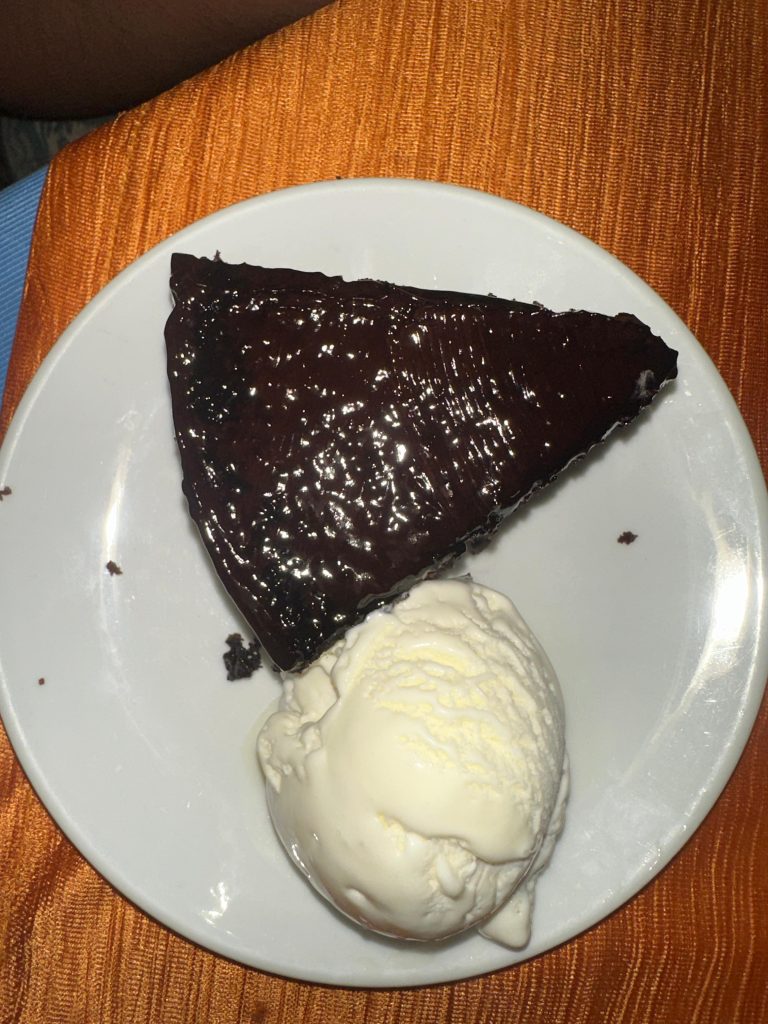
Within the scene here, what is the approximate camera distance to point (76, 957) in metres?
1.59

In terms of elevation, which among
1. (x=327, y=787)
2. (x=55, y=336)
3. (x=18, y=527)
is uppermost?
(x=55, y=336)

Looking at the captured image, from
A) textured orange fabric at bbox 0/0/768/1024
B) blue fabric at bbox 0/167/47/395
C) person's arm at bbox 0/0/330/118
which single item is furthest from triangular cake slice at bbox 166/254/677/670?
person's arm at bbox 0/0/330/118

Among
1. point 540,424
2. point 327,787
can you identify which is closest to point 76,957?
point 327,787

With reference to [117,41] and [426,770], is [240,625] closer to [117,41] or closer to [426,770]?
[426,770]

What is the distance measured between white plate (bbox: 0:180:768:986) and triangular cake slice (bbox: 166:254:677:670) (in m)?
0.12

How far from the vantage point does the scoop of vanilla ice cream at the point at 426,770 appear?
135 cm

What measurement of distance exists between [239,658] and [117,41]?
4.23ft

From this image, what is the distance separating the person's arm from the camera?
1.82 metres

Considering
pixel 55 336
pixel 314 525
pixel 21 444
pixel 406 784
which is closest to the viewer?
pixel 406 784

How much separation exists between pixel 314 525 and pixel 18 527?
509 millimetres

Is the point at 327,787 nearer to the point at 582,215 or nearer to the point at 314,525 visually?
the point at 314,525

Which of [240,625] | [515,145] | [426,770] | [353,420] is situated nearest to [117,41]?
[515,145]

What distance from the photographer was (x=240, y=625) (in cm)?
160

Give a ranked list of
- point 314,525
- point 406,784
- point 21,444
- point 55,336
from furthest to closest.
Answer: point 55,336 < point 21,444 < point 314,525 < point 406,784
